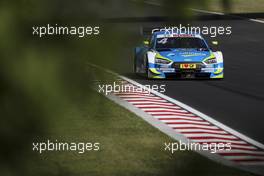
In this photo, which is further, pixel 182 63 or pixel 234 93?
pixel 182 63

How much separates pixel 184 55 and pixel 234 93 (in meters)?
2.33

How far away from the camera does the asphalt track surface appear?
1631cm

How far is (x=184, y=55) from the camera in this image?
75.0ft

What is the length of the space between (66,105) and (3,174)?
16cm

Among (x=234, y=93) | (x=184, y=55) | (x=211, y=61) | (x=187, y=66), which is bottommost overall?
(x=234, y=93)

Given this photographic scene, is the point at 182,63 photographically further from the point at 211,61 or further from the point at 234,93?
the point at 234,93

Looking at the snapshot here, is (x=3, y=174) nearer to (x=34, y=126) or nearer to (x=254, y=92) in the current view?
(x=34, y=126)

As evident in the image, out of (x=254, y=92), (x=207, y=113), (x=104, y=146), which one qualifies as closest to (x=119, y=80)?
(x=104, y=146)

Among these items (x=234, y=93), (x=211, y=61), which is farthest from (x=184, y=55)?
(x=234, y=93)

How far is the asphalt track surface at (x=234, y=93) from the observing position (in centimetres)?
1631

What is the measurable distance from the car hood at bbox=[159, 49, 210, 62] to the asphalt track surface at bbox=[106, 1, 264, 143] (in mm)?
658

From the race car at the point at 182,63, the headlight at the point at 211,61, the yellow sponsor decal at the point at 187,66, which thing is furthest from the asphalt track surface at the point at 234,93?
the headlight at the point at 211,61

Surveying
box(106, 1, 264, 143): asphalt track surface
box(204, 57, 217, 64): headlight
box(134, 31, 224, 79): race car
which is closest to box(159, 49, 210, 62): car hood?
box(134, 31, 224, 79): race car

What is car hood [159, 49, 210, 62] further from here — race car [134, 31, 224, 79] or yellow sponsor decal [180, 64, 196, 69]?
yellow sponsor decal [180, 64, 196, 69]
